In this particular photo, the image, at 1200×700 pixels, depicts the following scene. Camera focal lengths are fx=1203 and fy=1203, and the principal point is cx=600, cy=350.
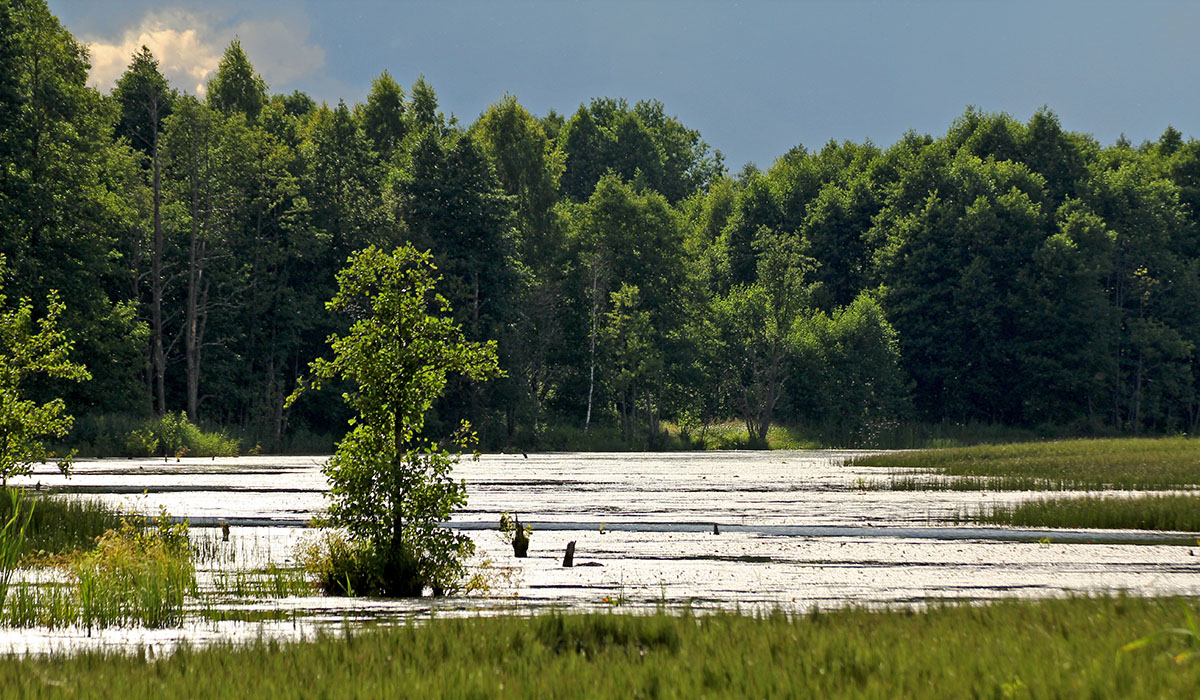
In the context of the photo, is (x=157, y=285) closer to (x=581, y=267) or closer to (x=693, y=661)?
(x=581, y=267)

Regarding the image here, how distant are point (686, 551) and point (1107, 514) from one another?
1162cm

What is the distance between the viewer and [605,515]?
1241 inches

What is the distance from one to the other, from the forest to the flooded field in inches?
1279

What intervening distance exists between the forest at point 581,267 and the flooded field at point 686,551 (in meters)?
32.5

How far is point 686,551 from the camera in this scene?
23.1m

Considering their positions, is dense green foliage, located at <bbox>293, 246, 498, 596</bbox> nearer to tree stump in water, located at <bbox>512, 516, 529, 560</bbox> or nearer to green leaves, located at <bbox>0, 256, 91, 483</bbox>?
tree stump in water, located at <bbox>512, 516, 529, 560</bbox>

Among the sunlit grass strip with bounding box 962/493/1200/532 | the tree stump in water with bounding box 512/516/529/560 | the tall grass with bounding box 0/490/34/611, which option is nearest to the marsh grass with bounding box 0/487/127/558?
the tall grass with bounding box 0/490/34/611

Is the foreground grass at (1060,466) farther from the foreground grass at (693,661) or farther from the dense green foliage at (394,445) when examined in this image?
the foreground grass at (693,661)

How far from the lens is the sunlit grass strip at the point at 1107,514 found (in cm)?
2731

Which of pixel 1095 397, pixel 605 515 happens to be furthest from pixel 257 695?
pixel 1095 397

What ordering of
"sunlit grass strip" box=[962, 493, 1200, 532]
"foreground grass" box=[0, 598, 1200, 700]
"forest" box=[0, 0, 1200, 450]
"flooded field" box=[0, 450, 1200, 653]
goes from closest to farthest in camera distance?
1. "foreground grass" box=[0, 598, 1200, 700]
2. "flooded field" box=[0, 450, 1200, 653]
3. "sunlit grass strip" box=[962, 493, 1200, 532]
4. "forest" box=[0, 0, 1200, 450]

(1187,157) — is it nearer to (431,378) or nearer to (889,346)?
(889,346)

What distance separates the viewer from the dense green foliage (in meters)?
17.7

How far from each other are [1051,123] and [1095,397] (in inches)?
1224
